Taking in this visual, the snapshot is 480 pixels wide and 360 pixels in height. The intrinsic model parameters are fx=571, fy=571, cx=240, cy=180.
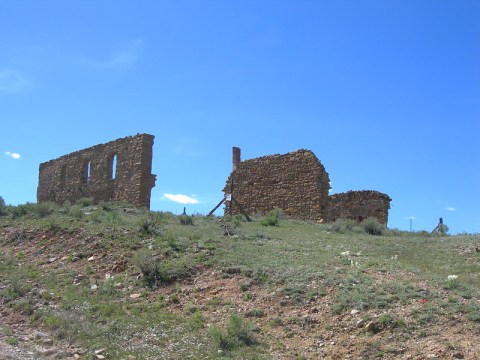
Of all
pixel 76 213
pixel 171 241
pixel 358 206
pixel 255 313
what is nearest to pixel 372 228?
pixel 358 206

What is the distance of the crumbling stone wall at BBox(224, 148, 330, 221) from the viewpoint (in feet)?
83.4

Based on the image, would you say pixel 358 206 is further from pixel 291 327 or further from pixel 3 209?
pixel 291 327

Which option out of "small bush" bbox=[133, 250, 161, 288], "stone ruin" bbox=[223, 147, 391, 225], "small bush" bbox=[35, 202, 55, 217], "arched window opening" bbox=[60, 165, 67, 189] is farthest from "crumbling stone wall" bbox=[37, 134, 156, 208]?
"small bush" bbox=[133, 250, 161, 288]

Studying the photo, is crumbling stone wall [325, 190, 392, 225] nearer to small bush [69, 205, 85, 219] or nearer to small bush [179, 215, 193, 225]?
small bush [179, 215, 193, 225]

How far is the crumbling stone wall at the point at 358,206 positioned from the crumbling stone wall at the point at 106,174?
8.33 meters

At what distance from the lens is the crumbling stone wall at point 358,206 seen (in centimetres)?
2480

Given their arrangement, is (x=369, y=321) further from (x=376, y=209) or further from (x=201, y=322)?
(x=376, y=209)

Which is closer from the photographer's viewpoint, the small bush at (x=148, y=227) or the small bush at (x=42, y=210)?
the small bush at (x=148, y=227)

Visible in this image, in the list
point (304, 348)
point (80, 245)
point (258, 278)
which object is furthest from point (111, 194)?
point (304, 348)

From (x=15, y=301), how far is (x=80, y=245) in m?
3.65

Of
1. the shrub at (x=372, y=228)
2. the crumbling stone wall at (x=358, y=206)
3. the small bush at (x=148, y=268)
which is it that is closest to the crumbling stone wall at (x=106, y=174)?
the crumbling stone wall at (x=358, y=206)

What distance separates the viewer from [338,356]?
867 cm

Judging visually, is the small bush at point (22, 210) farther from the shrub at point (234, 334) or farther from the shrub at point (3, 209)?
the shrub at point (234, 334)

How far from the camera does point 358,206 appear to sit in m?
25.2
